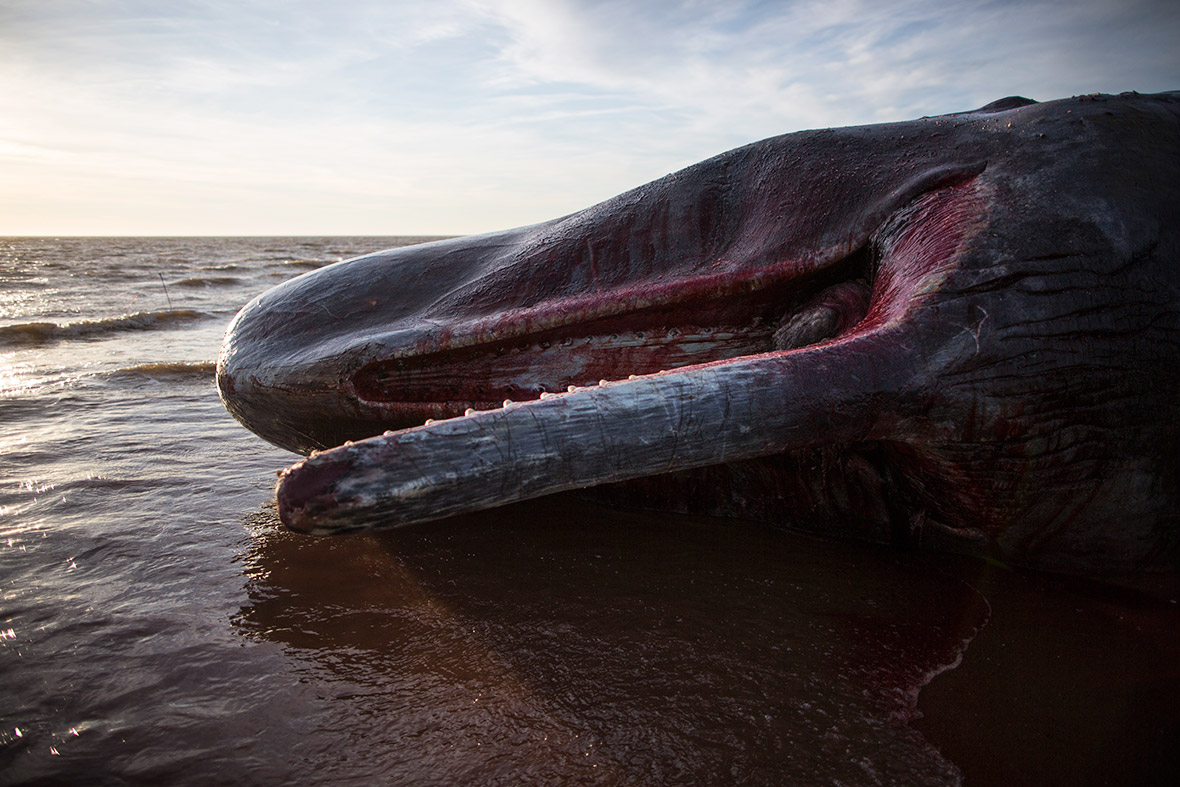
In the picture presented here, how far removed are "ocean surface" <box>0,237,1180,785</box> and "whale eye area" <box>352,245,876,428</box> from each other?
0.50 m

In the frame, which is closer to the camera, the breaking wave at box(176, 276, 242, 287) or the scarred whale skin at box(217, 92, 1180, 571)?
the scarred whale skin at box(217, 92, 1180, 571)

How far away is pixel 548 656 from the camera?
180 centimetres

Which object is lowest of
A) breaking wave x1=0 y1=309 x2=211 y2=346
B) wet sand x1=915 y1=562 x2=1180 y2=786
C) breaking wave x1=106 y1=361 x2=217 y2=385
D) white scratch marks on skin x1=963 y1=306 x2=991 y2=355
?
wet sand x1=915 y1=562 x2=1180 y2=786

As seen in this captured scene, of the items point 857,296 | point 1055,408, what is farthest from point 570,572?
point 1055,408

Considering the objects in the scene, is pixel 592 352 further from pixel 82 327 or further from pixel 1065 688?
pixel 82 327

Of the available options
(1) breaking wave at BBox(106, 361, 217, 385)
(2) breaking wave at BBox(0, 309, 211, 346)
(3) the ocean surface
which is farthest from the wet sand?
(2) breaking wave at BBox(0, 309, 211, 346)

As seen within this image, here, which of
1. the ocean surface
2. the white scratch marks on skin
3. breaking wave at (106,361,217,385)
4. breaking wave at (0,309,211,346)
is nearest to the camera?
the ocean surface

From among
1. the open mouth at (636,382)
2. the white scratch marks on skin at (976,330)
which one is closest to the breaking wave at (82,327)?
the open mouth at (636,382)

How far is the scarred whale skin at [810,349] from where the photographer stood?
1.56 metres

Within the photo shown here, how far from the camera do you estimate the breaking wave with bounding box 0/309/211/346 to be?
682 cm

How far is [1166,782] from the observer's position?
55.9 inches

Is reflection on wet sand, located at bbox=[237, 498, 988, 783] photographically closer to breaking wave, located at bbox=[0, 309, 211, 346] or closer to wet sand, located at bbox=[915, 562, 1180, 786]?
wet sand, located at bbox=[915, 562, 1180, 786]

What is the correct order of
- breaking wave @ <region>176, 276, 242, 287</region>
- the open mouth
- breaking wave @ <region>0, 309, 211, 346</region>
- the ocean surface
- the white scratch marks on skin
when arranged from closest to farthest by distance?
the open mouth < the ocean surface < the white scratch marks on skin < breaking wave @ <region>0, 309, 211, 346</region> < breaking wave @ <region>176, 276, 242, 287</region>

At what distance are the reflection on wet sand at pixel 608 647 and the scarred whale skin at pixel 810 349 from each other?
31 centimetres
